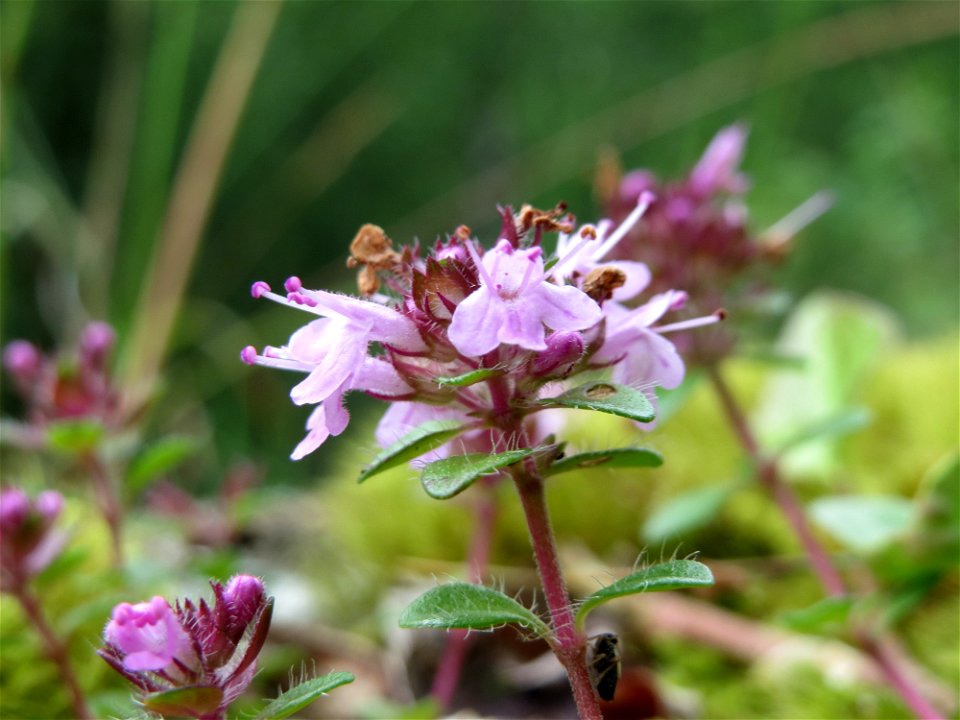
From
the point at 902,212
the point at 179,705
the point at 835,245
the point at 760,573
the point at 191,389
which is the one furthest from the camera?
the point at 835,245

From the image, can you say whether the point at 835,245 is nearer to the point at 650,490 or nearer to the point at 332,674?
the point at 650,490

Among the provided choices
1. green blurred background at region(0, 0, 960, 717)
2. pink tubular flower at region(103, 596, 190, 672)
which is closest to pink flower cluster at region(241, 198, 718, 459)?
pink tubular flower at region(103, 596, 190, 672)

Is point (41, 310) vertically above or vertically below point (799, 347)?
above

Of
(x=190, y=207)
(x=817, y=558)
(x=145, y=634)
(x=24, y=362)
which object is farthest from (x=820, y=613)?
(x=190, y=207)

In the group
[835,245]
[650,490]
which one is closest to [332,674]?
[650,490]

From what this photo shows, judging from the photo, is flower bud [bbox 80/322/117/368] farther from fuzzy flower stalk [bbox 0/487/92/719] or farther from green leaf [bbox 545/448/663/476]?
green leaf [bbox 545/448/663/476]

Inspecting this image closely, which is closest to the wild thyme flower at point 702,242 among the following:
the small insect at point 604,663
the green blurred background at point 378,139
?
the small insect at point 604,663
